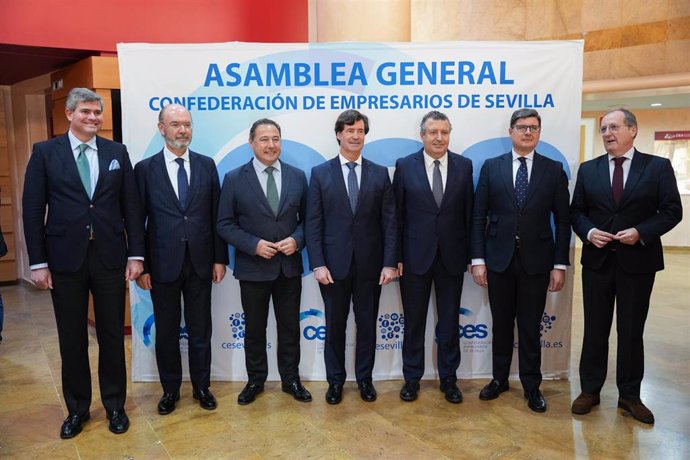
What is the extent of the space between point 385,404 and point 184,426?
124 centimetres

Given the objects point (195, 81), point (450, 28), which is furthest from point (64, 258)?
point (450, 28)

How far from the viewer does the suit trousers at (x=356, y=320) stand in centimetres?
357

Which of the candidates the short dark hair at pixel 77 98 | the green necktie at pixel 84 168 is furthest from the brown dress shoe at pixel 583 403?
the short dark hair at pixel 77 98

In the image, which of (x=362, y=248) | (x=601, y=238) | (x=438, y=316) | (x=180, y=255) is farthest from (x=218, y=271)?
(x=601, y=238)

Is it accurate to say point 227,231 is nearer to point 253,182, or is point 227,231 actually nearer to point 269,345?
point 253,182

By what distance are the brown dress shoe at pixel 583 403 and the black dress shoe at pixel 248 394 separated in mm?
1992

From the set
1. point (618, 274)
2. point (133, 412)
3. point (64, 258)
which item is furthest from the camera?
point (133, 412)

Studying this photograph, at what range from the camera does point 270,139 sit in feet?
Answer: 11.2

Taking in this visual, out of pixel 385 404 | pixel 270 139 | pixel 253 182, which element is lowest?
pixel 385 404

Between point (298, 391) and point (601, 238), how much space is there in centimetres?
207

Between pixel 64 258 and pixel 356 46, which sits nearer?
pixel 64 258

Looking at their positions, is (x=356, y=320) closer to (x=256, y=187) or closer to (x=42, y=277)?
(x=256, y=187)

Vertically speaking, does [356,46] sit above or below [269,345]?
above

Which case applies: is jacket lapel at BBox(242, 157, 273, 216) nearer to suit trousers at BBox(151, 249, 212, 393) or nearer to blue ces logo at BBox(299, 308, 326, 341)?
suit trousers at BBox(151, 249, 212, 393)
